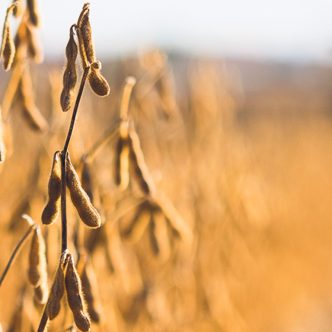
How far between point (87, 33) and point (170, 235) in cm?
128

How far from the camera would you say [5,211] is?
239 centimetres

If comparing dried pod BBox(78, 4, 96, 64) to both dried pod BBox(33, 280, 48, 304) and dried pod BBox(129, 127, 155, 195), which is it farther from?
dried pod BBox(33, 280, 48, 304)

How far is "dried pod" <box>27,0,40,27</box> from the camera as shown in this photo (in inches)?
61.4

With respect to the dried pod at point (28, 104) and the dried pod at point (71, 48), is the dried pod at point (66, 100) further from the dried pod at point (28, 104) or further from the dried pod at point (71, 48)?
the dried pod at point (28, 104)

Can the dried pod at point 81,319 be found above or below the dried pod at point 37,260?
below

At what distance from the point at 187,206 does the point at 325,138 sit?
1111 cm

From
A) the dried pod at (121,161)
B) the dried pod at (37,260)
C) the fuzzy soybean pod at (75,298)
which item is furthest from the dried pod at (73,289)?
the dried pod at (121,161)

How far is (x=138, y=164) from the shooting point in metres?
1.62

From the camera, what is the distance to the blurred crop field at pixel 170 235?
6.86ft

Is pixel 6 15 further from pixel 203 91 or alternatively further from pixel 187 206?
pixel 203 91

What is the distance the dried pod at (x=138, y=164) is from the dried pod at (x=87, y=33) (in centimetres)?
42

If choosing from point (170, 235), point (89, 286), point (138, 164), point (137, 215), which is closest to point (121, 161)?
point (138, 164)

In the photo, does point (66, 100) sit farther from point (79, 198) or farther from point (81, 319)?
point (81, 319)

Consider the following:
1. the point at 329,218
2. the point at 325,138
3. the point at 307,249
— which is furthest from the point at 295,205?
the point at 325,138
